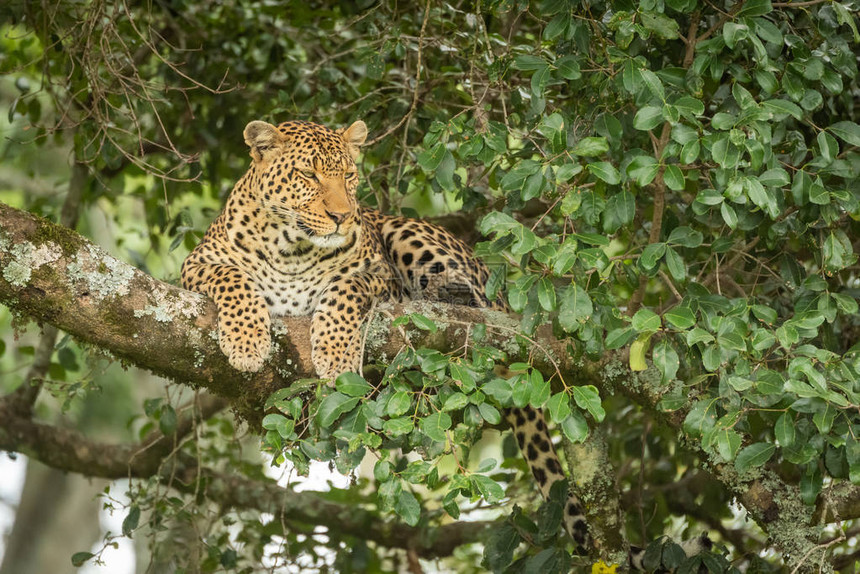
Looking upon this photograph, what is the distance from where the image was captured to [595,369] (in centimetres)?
548

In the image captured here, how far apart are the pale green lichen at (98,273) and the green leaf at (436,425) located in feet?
5.06

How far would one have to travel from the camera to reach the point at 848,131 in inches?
172

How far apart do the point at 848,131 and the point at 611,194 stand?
1026 millimetres

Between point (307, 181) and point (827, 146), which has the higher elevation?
point (827, 146)

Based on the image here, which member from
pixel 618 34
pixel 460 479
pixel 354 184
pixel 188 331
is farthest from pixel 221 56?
pixel 460 479

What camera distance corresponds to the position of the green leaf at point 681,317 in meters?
4.05

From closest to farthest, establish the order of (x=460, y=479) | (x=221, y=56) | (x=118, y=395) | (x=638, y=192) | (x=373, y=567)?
(x=460, y=479) < (x=638, y=192) < (x=373, y=567) < (x=221, y=56) < (x=118, y=395)

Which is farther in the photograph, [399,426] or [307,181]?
[307,181]

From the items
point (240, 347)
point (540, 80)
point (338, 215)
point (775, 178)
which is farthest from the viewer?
point (338, 215)

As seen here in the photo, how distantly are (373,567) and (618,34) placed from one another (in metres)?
4.58

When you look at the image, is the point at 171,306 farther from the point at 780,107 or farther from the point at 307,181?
the point at 780,107

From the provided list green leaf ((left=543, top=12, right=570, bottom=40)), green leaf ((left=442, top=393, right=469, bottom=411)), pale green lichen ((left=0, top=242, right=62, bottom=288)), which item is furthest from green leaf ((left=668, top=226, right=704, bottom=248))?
pale green lichen ((left=0, top=242, right=62, bottom=288))

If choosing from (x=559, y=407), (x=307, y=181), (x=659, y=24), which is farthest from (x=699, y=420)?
(x=307, y=181)

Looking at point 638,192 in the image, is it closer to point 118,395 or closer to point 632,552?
point 632,552
